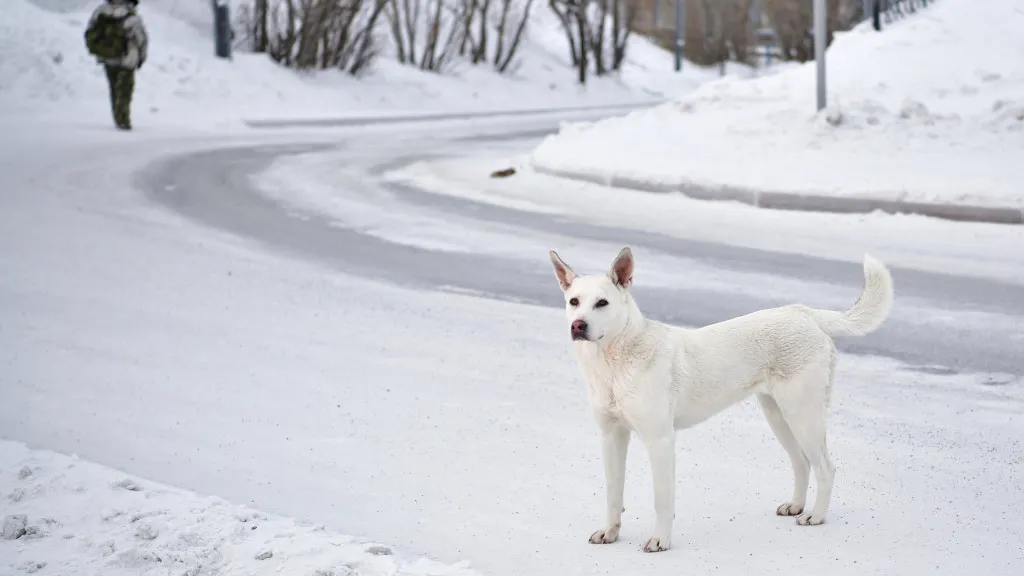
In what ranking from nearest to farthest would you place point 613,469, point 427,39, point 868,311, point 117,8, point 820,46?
point 613,469
point 868,311
point 820,46
point 117,8
point 427,39

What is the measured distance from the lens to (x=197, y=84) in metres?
28.6

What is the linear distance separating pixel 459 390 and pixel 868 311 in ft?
8.82

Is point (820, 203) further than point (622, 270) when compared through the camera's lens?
Yes

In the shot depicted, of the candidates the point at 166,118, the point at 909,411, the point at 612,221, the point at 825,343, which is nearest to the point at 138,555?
the point at 825,343

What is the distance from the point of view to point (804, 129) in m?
16.0

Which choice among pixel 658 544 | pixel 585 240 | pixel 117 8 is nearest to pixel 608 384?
pixel 658 544

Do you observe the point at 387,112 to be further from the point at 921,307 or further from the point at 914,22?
the point at 921,307

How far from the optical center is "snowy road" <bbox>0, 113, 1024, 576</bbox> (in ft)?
16.7

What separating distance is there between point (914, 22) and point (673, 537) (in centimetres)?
1777

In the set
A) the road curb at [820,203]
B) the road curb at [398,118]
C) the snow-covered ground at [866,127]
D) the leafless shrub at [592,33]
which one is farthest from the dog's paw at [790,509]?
the leafless shrub at [592,33]

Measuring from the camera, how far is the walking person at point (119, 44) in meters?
21.8

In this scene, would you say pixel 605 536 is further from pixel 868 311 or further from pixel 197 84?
pixel 197 84

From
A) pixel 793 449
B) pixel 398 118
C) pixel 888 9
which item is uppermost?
pixel 793 449

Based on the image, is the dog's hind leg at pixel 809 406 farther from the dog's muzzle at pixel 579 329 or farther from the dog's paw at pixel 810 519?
the dog's muzzle at pixel 579 329
